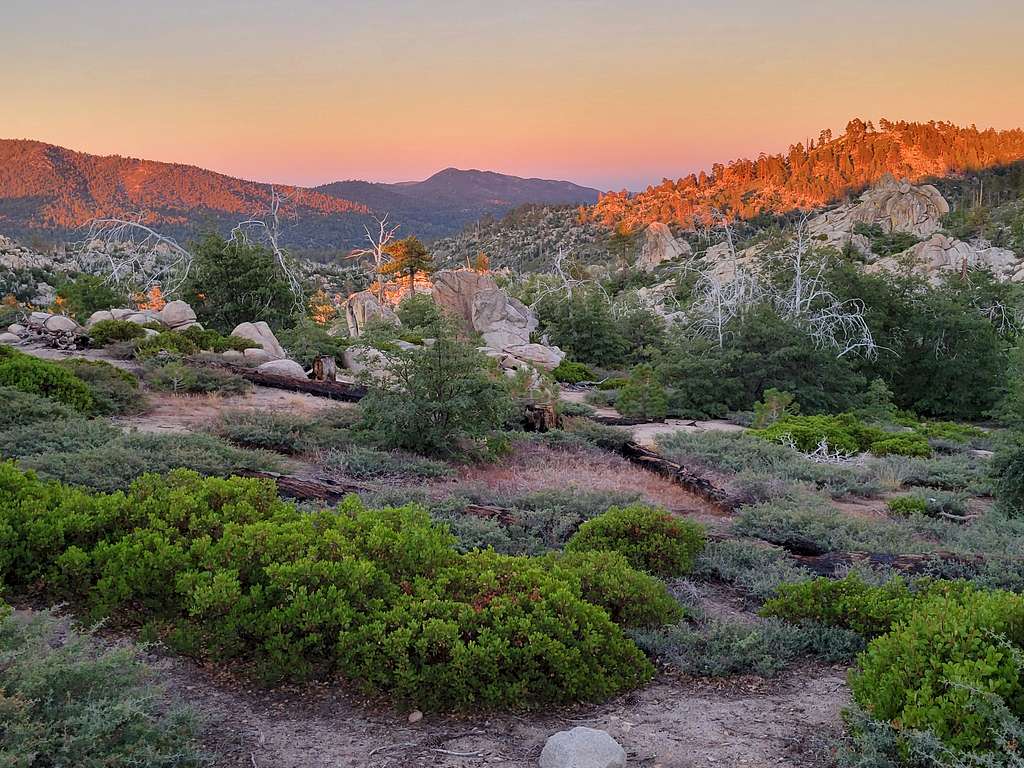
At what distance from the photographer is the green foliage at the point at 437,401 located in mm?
10289

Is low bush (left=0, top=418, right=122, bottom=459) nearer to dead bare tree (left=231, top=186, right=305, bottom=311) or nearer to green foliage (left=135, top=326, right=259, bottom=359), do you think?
green foliage (left=135, top=326, right=259, bottom=359)

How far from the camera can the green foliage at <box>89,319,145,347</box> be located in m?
17.5

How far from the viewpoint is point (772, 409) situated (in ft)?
51.0

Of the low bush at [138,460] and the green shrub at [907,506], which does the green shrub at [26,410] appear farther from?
the green shrub at [907,506]

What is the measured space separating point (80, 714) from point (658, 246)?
9367 cm

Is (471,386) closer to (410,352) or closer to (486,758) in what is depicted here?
(410,352)

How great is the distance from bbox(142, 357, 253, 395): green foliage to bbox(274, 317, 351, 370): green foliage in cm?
548

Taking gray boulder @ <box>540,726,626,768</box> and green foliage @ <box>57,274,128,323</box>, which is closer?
gray boulder @ <box>540,726,626,768</box>

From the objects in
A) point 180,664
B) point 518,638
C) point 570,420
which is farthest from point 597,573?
point 570,420

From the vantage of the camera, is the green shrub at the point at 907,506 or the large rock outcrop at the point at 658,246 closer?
the green shrub at the point at 907,506

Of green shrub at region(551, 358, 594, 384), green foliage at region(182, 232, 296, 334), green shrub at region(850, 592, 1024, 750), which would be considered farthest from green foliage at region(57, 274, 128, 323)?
green shrub at region(850, 592, 1024, 750)

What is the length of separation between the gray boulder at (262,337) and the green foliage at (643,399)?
923cm

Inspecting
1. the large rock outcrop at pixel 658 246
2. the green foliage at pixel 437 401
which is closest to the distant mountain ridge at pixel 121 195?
the large rock outcrop at pixel 658 246

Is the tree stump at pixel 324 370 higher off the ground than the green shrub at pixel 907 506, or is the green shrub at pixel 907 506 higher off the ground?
the tree stump at pixel 324 370
